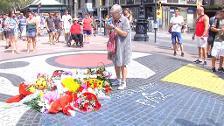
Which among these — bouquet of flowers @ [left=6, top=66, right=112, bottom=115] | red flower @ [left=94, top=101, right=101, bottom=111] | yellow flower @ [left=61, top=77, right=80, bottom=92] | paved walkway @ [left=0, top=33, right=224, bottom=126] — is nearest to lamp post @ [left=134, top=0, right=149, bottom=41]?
paved walkway @ [left=0, top=33, right=224, bottom=126]

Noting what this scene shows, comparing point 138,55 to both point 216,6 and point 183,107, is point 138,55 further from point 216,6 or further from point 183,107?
point 216,6

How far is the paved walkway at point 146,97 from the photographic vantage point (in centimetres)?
540

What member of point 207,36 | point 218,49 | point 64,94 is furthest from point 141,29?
point 64,94

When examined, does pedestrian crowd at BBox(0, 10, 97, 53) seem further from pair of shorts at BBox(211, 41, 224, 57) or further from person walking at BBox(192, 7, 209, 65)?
pair of shorts at BBox(211, 41, 224, 57)

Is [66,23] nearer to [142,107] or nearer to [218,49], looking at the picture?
[218,49]

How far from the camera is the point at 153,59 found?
11352 millimetres

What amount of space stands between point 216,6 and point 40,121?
3884 centimetres

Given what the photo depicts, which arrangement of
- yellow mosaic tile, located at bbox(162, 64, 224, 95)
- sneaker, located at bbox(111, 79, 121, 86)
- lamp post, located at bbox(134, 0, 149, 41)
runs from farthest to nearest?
lamp post, located at bbox(134, 0, 149, 41) → yellow mosaic tile, located at bbox(162, 64, 224, 95) → sneaker, located at bbox(111, 79, 121, 86)

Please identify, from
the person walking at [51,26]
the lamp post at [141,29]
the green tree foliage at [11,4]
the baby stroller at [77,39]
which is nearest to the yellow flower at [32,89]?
the baby stroller at [77,39]

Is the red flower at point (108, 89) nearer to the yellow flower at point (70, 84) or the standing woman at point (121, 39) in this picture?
the standing woman at point (121, 39)

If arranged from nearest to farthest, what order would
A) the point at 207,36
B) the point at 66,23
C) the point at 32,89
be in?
the point at 32,89, the point at 207,36, the point at 66,23

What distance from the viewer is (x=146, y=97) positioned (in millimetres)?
6797

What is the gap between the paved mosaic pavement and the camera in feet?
17.4

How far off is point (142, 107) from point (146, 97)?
0.60m
